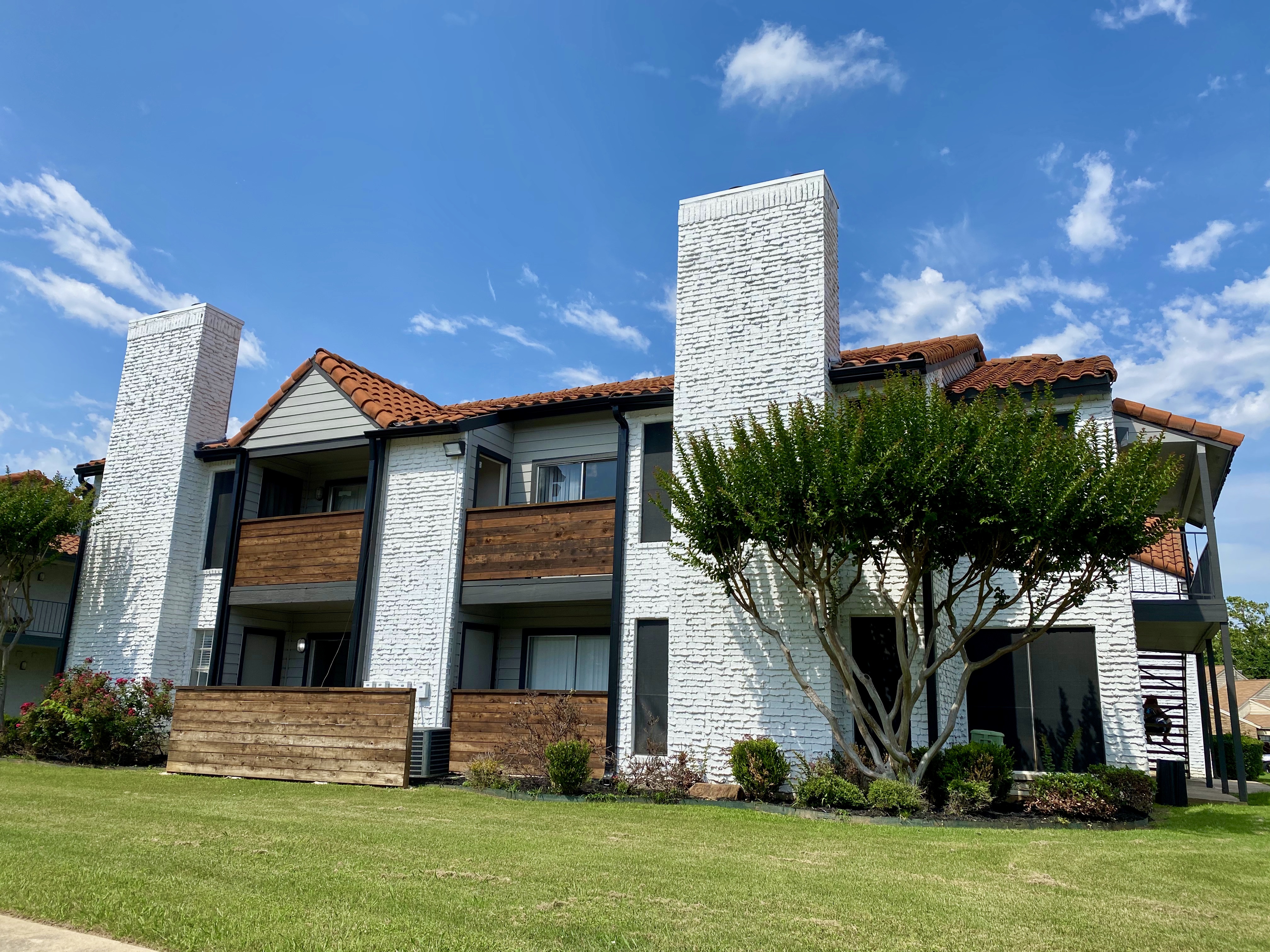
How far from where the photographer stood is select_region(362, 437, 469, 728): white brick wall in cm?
1733

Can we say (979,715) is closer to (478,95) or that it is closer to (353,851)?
(353,851)

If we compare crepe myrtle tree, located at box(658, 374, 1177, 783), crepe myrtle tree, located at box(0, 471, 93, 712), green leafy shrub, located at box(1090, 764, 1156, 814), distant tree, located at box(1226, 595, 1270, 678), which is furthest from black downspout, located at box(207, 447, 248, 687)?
distant tree, located at box(1226, 595, 1270, 678)

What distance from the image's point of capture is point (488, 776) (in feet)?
47.3

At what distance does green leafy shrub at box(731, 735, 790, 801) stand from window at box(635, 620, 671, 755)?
1747mm

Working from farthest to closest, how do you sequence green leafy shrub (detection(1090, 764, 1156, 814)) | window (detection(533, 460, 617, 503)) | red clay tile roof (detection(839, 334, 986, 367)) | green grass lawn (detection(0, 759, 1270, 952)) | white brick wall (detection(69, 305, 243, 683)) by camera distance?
1. white brick wall (detection(69, 305, 243, 683))
2. window (detection(533, 460, 617, 503))
3. red clay tile roof (detection(839, 334, 986, 367))
4. green leafy shrub (detection(1090, 764, 1156, 814))
5. green grass lawn (detection(0, 759, 1270, 952))

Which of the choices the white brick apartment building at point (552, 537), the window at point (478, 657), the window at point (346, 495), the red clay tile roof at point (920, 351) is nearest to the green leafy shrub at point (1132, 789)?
the white brick apartment building at point (552, 537)

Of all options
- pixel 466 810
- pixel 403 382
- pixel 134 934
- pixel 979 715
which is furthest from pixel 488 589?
pixel 134 934

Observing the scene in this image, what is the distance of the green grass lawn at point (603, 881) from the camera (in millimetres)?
5656

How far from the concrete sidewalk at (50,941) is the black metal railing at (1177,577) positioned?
44.3ft

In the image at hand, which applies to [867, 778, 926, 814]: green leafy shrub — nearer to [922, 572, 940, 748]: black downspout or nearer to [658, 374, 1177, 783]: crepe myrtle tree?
[658, 374, 1177, 783]: crepe myrtle tree

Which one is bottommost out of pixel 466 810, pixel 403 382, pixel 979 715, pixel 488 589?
pixel 466 810

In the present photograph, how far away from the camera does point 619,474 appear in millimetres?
16781

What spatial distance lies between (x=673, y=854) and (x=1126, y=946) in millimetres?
4096

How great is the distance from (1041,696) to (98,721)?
17.6 meters
